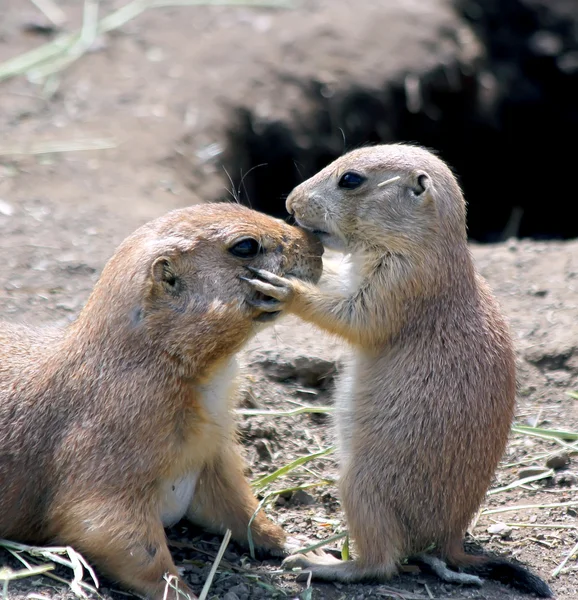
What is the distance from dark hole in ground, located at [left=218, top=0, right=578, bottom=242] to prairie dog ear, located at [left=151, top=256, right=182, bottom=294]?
5638mm

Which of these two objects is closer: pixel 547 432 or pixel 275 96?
pixel 547 432

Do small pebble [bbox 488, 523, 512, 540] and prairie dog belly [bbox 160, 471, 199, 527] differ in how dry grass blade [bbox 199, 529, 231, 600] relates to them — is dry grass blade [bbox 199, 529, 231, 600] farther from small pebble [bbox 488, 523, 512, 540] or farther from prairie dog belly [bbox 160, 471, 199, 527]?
small pebble [bbox 488, 523, 512, 540]

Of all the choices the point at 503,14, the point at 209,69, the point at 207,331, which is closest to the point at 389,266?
the point at 207,331

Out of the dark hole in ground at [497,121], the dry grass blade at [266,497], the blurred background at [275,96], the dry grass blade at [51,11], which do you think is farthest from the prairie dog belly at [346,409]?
the dry grass blade at [51,11]

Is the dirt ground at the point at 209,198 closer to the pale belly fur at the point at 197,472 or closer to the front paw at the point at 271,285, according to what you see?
the pale belly fur at the point at 197,472

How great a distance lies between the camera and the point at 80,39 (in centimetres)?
1029

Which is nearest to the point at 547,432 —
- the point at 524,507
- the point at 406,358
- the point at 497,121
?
the point at 524,507

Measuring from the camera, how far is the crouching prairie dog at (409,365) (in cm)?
457

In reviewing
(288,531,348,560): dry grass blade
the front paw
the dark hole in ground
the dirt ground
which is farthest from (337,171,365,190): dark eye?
the dark hole in ground

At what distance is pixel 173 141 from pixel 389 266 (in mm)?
4451

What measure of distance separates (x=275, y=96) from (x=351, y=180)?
4.83 m

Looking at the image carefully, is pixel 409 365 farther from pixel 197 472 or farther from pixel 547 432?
pixel 547 432

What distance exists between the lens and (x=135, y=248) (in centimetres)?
454

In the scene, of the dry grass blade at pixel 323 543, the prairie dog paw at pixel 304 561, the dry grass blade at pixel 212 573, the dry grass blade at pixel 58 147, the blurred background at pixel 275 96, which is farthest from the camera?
the blurred background at pixel 275 96
